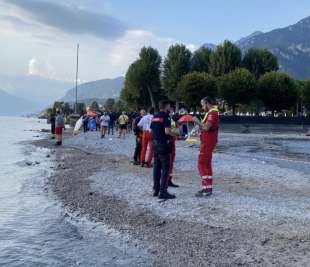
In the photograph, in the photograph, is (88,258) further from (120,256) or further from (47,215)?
(47,215)

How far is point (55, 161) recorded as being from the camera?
2533 cm

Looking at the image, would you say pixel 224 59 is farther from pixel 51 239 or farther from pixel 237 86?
pixel 51 239

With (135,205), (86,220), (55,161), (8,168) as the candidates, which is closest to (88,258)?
(86,220)

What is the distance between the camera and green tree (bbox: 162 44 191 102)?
92.1m

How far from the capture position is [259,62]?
317 feet

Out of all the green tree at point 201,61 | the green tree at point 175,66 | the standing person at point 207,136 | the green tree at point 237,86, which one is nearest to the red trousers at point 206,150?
the standing person at point 207,136

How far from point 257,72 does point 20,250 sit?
90812 millimetres

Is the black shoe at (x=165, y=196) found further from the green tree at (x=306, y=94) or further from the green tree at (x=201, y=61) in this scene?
the green tree at (x=306, y=94)

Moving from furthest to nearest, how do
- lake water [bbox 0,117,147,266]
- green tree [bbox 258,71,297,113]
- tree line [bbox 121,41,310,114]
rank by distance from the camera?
green tree [bbox 258,71,297,113]
tree line [bbox 121,41,310,114]
lake water [bbox 0,117,147,266]

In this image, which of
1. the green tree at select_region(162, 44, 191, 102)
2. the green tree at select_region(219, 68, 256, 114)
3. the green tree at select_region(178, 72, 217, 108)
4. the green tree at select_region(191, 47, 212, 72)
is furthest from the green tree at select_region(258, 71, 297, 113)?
the green tree at select_region(162, 44, 191, 102)

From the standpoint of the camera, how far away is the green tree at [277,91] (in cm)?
8606

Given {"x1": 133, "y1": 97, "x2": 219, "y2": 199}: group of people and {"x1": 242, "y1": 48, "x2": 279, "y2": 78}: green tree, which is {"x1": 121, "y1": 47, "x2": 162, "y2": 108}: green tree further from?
{"x1": 133, "y1": 97, "x2": 219, "y2": 199}: group of people

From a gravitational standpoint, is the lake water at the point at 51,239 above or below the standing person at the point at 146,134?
below

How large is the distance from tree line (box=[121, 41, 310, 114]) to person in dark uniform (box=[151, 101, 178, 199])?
70.2m
